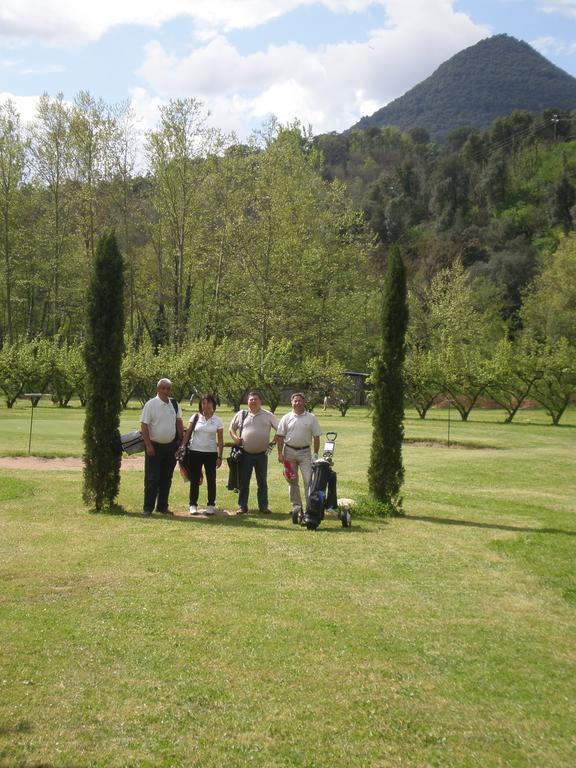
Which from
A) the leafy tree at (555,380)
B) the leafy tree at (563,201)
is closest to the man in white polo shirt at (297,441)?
the leafy tree at (555,380)

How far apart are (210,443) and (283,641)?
520 cm

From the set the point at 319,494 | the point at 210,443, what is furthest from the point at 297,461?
the point at 210,443

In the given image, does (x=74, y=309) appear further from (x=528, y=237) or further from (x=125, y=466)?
(x=528, y=237)

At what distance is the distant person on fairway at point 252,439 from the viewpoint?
10508 mm

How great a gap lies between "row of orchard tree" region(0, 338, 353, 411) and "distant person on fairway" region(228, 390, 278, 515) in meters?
25.4

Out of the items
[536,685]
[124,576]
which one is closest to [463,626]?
[536,685]

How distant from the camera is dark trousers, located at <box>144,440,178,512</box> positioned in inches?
409

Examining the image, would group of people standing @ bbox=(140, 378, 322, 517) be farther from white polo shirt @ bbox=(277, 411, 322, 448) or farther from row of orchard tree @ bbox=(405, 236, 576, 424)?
row of orchard tree @ bbox=(405, 236, 576, 424)

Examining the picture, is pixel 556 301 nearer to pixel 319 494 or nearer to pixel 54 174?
pixel 54 174

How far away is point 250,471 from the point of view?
1072 cm

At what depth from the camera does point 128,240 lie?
152 feet

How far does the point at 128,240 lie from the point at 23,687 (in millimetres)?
44000

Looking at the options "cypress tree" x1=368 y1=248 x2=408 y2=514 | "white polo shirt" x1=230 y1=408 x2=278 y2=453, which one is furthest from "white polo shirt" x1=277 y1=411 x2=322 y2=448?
"cypress tree" x1=368 y1=248 x2=408 y2=514

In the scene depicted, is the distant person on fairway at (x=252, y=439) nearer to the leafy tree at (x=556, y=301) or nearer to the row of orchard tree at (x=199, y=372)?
the row of orchard tree at (x=199, y=372)
